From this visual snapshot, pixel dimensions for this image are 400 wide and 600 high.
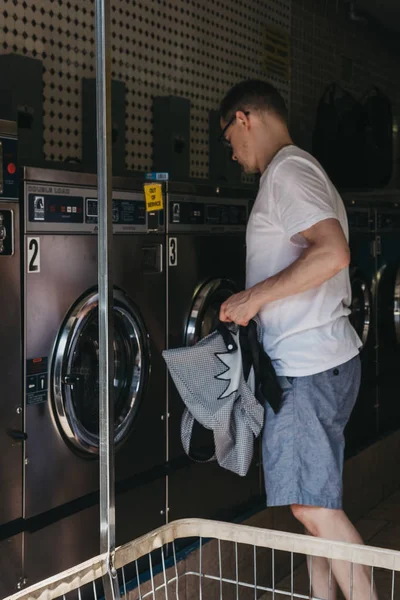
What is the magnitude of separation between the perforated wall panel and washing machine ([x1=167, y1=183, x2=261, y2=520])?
0.75 metres

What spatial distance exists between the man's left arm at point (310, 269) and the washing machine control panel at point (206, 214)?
725mm

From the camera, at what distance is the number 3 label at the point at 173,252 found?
130 inches

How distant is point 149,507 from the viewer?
332cm

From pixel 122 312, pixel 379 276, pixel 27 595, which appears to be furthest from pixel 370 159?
pixel 27 595

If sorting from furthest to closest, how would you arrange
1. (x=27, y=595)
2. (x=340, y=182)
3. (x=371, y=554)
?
(x=340, y=182) < (x=371, y=554) < (x=27, y=595)

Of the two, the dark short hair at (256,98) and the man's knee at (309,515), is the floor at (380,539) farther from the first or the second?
the dark short hair at (256,98)

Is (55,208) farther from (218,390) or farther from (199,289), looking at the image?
(199,289)

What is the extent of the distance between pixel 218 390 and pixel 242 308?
27cm

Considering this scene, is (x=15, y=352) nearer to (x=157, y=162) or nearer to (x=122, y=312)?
(x=122, y=312)

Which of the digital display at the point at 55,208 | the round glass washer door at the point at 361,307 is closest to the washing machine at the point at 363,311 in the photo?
the round glass washer door at the point at 361,307

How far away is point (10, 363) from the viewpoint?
2.59 meters

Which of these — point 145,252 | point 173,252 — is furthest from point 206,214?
point 145,252

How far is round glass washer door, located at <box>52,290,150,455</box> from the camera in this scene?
278 centimetres

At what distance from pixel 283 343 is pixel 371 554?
1.34m
